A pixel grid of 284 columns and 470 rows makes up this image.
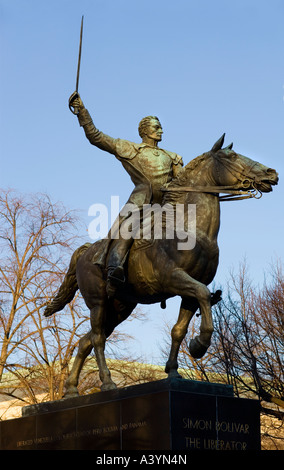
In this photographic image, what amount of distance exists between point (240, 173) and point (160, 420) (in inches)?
146

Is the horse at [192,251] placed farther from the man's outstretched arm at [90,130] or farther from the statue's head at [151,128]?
the man's outstretched arm at [90,130]

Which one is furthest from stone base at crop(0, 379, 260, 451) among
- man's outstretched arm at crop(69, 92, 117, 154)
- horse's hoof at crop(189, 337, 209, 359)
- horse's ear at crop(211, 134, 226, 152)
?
man's outstretched arm at crop(69, 92, 117, 154)

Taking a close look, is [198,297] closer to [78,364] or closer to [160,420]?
[160,420]

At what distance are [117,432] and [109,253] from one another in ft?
9.21

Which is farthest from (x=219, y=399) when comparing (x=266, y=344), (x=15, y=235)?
(x=15, y=235)

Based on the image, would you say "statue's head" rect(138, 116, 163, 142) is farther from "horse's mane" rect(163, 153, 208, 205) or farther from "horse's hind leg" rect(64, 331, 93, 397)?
"horse's hind leg" rect(64, 331, 93, 397)

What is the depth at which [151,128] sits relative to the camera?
1338 cm

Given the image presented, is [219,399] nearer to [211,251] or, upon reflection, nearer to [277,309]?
[211,251]

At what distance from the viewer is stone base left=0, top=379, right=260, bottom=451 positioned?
34.3ft

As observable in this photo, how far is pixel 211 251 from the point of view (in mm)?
11719

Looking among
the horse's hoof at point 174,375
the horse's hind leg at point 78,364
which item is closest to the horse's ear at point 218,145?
the horse's hoof at point 174,375

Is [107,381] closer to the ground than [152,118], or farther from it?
closer to the ground

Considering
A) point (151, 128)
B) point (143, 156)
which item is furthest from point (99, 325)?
point (151, 128)

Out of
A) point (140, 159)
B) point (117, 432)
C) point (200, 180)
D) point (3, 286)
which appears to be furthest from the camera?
point (3, 286)
